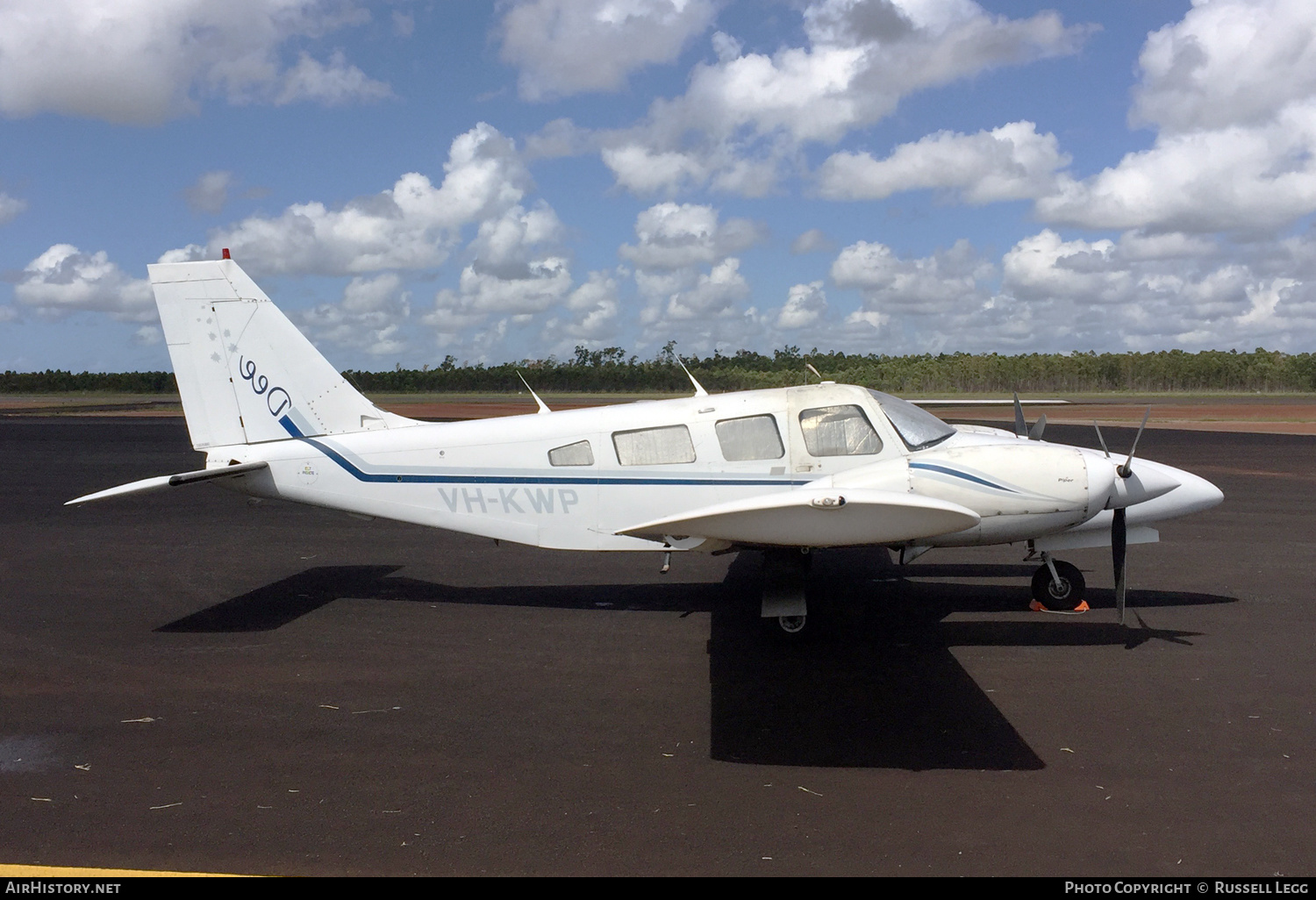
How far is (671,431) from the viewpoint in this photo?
8125mm

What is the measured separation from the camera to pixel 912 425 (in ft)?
26.2

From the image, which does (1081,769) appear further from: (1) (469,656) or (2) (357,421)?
(2) (357,421)

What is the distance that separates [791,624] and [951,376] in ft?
274

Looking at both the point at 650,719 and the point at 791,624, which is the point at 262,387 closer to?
the point at 650,719

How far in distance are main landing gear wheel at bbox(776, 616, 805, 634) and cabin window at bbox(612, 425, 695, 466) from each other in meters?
1.65

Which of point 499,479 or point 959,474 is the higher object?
point 499,479

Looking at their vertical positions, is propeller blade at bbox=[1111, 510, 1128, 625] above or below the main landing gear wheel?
above

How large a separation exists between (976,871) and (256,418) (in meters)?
7.86

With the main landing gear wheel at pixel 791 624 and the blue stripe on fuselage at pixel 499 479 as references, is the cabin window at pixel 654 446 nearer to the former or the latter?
the blue stripe on fuselage at pixel 499 479

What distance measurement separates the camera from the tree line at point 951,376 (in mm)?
77312

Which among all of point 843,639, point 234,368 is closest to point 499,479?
point 234,368

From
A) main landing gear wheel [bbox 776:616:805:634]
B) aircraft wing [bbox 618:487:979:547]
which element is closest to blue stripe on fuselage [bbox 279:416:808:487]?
main landing gear wheel [bbox 776:616:805:634]

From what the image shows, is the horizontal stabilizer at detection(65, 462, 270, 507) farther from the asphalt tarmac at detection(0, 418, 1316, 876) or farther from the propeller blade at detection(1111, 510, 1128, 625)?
the propeller blade at detection(1111, 510, 1128, 625)

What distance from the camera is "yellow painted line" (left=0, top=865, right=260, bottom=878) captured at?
13.5ft
